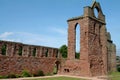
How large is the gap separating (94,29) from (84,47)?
9.84 ft

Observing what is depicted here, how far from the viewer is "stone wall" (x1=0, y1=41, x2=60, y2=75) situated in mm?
19266

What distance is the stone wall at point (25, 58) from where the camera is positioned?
19266mm

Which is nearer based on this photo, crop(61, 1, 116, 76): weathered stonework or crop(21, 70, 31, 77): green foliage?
crop(21, 70, 31, 77): green foliage

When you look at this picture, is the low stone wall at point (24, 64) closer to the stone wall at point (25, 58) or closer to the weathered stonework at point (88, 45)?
the stone wall at point (25, 58)

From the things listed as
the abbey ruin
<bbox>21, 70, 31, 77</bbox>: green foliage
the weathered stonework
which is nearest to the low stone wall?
the abbey ruin

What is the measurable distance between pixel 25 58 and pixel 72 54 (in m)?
5.61

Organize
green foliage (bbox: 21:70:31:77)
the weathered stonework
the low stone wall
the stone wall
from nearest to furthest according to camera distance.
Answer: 1. the low stone wall
2. the stone wall
3. green foliage (bbox: 21:70:31:77)
4. the weathered stonework

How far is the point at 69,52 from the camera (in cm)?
2336

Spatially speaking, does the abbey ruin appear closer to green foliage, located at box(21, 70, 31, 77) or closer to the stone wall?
the stone wall

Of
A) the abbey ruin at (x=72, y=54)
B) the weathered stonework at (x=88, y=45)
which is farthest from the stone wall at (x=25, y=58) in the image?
the weathered stonework at (x=88, y=45)

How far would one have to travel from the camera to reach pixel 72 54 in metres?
23.0

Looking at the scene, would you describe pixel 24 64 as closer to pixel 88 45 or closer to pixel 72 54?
pixel 72 54

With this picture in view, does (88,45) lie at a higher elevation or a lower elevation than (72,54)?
higher

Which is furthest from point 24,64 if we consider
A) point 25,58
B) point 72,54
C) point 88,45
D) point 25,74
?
point 88,45
